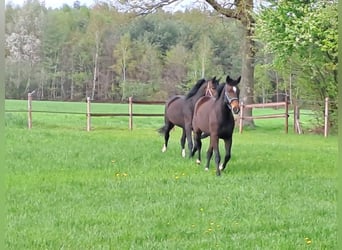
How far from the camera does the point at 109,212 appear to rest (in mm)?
4312

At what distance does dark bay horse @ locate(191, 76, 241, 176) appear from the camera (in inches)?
252

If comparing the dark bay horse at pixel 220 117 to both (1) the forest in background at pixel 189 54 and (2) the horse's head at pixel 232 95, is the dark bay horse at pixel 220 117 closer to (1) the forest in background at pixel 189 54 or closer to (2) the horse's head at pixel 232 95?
(2) the horse's head at pixel 232 95

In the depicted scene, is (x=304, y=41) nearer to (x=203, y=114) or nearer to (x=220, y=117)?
(x=203, y=114)

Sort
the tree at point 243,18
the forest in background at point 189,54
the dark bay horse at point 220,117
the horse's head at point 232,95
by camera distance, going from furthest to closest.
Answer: the tree at point 243,18 < the forest in background at point 189,54 < the dark bay horse at point 220,117 < the horse's head at point 232,95

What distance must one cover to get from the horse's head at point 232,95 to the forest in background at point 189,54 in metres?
6.04

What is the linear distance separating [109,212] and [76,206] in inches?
13.9

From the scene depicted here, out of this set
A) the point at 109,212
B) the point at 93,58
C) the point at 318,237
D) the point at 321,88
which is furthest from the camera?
the point at 93,58

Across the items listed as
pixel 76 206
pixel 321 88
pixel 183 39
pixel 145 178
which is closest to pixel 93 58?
pixel 183 39

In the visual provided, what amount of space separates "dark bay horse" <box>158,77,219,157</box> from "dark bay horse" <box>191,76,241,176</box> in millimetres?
920

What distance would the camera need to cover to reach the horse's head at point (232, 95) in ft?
20.6

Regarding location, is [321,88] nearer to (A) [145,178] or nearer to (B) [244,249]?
(A) [145,178]

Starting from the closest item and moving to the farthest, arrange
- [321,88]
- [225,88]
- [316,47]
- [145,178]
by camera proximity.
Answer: [145,178] → [225,88] → [316,47] → [321,88]

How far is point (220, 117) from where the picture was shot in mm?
6809

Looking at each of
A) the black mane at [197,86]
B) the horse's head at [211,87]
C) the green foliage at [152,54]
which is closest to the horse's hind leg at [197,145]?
the horse's head at [211,87]
